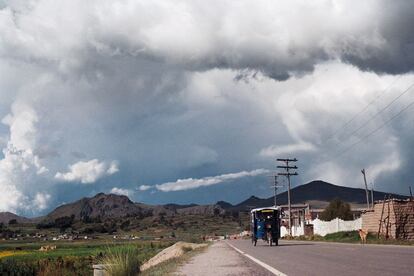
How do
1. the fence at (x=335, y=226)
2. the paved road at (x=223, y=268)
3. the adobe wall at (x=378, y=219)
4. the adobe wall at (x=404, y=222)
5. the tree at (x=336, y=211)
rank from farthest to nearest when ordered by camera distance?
the tree at (x=336, y=211), the fence at (x=335, y=226), the adobe wall at (x=378, y=219), the adobe wall at (x=404, y=222), the paved road at (x=223, y=268)

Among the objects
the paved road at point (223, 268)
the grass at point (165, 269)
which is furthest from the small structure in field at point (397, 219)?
the paved road at point (223, 268)

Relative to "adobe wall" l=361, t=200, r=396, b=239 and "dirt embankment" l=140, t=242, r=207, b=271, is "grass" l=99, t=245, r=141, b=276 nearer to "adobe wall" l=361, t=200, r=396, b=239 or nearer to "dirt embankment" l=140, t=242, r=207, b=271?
"dirt embankment" l=140, t=242, r=207, b=271

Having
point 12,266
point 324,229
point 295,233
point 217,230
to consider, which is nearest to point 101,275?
point 12,266

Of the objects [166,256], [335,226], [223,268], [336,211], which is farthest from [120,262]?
[336,211]

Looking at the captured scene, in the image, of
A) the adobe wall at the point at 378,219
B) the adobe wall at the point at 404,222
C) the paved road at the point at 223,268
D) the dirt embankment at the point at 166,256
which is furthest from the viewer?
the adobe wall at the point at 378,219

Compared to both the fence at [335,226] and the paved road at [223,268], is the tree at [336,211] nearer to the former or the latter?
the fence at [335,226]

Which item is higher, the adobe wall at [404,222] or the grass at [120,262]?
the adobe wall at [404,222]

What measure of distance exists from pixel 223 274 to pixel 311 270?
2426 millimetres

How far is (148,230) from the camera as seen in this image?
183500 millimetres

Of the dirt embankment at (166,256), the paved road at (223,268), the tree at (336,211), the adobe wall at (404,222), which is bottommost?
the dirt embankment at (166,256)

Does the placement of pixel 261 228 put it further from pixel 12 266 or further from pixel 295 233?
pixel 295 233

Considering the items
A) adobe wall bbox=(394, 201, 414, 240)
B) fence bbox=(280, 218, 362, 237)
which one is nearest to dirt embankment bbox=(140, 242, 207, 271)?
adobe wall bbox=(394, 201, 414, 240)

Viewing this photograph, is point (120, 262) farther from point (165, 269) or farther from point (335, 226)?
point (335, 226)

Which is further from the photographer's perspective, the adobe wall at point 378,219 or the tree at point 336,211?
the tree at point 336,211
